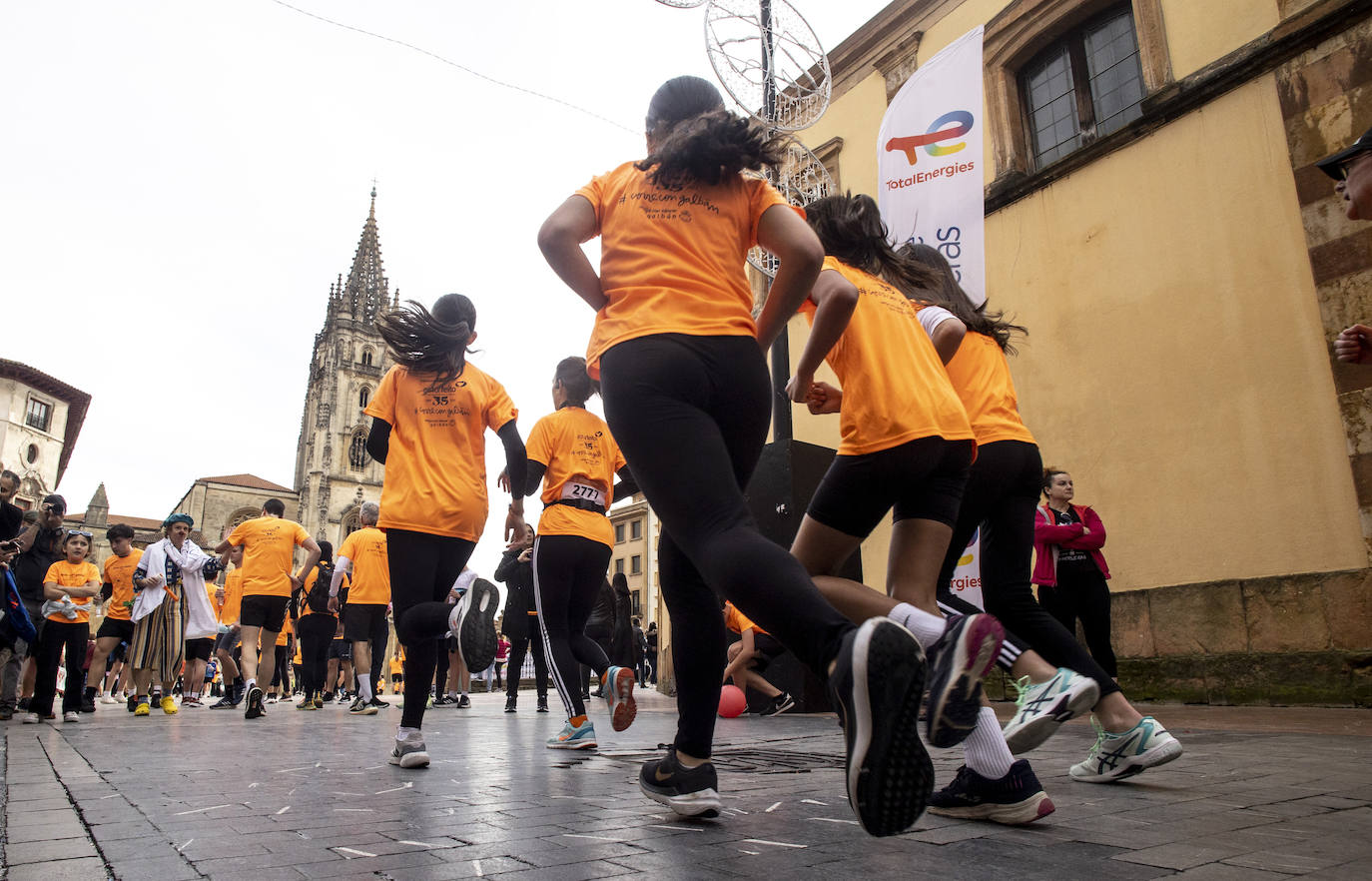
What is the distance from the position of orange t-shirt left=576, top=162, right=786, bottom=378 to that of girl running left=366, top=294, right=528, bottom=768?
5.76ft

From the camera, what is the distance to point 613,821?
235 centimetres

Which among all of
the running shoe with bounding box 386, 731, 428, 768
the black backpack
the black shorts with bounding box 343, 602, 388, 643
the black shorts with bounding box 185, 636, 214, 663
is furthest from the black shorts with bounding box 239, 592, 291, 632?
the running shoe with bounding box 386, 731, 428, 768

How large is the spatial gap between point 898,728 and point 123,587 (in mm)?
10399

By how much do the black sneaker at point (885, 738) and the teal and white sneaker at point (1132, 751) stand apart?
175 centimetres

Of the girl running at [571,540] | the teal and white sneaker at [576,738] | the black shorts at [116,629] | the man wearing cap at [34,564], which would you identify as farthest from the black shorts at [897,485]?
the black shorts at [116,629]

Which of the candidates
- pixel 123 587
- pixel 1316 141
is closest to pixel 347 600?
pixel 123 587

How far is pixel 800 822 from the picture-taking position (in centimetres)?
227

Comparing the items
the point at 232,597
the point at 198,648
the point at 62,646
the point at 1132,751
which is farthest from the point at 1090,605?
the point at 232,597

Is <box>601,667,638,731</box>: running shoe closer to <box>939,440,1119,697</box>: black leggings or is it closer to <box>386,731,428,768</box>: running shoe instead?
<box>386,731,428,768</box>: running shoe

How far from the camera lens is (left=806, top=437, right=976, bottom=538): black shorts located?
2500 mm

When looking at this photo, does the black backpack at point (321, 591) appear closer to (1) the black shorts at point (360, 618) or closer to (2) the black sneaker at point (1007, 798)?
(1) the black shorts at point (360, 618)

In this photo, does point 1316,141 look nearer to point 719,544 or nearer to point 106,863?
point 719,544

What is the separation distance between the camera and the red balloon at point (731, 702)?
7262mm

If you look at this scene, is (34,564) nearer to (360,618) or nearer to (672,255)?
(360,618)
